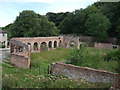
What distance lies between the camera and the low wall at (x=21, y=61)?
17875 mm

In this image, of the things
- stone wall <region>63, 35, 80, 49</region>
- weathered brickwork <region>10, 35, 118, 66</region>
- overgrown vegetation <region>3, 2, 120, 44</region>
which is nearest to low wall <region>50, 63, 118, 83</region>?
weathered brickwork <region>10, 35, 118, 66</region>

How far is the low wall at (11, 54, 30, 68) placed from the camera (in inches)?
704

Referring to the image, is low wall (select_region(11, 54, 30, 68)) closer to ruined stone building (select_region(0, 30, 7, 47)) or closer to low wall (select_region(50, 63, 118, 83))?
low wall (select_region(50, 63, 118, 83))

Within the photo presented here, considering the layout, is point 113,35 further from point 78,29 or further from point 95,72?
point 95,72

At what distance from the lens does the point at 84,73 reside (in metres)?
12.7

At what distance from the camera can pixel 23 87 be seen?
1055 centimetres

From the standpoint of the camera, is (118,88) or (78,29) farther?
(78,29)

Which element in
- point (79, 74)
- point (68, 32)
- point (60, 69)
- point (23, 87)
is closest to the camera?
point (23, 87)

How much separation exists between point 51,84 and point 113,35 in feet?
113

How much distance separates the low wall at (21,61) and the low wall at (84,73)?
3772 millimetres

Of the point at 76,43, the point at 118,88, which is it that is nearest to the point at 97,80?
the point at 118,88

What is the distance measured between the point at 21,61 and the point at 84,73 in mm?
7831

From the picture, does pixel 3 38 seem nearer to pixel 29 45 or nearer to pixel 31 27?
pixel 31 27

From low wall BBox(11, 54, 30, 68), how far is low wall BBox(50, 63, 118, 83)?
148 inches
